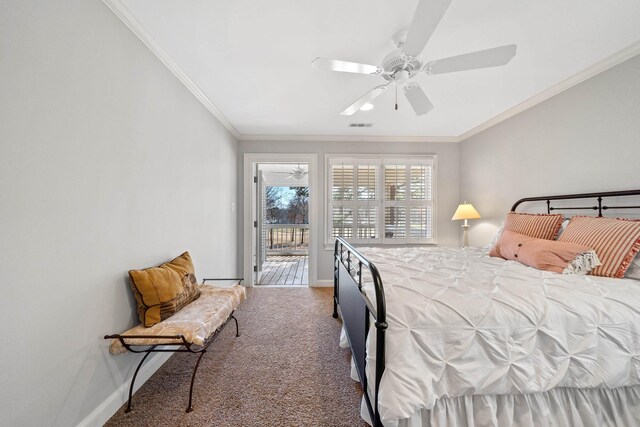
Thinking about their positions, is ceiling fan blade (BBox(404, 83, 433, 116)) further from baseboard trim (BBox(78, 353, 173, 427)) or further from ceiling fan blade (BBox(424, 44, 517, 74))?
baseboard trim (BBox(78, 353, 173, 427))

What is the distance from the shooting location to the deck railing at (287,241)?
7.03 m

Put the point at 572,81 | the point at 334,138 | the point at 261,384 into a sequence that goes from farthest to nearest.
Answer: the point at 334,138
the point at 572,81
the point at 261,384

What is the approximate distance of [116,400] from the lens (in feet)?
4.69

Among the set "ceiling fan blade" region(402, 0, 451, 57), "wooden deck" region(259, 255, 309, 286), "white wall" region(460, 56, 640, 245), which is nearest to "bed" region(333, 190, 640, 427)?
"ceiling fan blade" region(402, 0, 451, 57)

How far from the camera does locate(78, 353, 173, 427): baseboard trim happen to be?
1281 millimetres

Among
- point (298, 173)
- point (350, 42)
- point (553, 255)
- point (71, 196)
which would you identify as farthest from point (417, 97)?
point (298, 173)

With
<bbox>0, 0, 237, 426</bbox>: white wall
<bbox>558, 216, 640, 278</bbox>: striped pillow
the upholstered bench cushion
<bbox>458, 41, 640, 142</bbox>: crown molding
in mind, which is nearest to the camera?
<bbox>0, 0, 237, 426</bbox>: white wall

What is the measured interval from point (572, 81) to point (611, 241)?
1572 mm

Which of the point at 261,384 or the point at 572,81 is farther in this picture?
the point at 572,81

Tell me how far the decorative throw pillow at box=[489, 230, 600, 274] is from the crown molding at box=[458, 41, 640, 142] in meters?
1.52

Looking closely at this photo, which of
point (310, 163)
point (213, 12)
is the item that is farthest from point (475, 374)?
point (310, 163)

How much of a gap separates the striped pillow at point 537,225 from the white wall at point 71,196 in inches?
128

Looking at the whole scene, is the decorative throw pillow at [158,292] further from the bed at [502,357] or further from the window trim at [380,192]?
the window trim at [380,192]

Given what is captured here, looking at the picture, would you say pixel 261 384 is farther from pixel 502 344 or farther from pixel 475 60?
pixel 475 60
